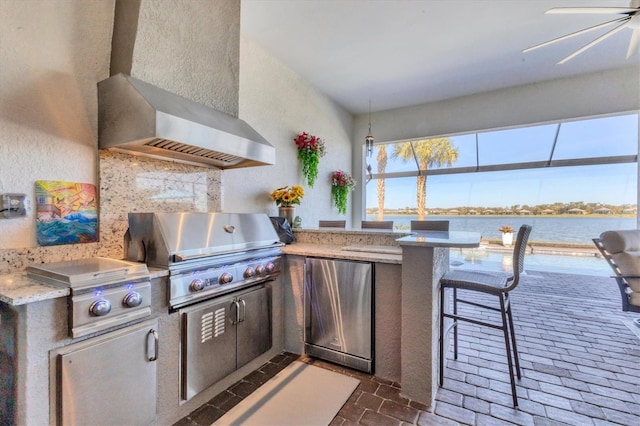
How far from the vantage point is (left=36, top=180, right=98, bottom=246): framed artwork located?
160cm

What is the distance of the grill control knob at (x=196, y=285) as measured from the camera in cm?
170

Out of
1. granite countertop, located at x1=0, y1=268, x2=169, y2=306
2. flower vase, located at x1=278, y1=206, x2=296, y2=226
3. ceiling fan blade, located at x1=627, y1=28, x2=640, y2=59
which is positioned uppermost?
ceiling fan blade, located at x1=627, y1=28, x2=640, y2=59

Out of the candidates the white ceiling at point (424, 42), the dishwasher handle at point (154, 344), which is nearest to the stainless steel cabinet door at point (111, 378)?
the dishwasher handle at point (154, 344)

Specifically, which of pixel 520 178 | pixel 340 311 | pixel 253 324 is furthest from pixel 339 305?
pixel 520 178

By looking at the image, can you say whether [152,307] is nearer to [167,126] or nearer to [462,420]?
[167,126]

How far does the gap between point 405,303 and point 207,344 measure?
1.33 m

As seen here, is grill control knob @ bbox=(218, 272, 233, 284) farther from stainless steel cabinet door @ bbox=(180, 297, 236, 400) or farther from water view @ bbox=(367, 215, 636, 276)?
water view @ bbox=(367, 215, 636, 276)

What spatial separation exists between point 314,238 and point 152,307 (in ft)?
5.57

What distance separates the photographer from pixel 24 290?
117cm

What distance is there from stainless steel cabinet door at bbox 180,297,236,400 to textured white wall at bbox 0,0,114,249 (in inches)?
40.1

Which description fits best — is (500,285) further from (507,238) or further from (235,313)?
(507,238)

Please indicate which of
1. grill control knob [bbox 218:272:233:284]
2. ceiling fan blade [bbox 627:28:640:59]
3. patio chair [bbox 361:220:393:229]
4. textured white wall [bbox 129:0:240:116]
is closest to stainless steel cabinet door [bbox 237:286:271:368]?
grill control knob [bbox 218:272:233:284]

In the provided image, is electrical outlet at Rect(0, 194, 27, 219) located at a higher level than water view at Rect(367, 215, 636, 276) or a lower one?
higher

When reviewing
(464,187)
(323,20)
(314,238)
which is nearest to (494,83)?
(464,187)
